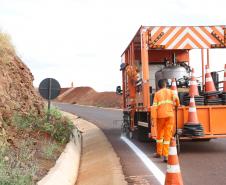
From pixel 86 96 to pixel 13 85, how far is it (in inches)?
2962

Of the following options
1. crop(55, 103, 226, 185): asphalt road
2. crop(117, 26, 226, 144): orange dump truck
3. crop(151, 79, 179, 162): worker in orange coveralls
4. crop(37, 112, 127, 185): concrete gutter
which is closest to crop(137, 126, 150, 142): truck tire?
crop(117, 26, 226, 144): orange dump truck

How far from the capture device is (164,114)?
11070 mm

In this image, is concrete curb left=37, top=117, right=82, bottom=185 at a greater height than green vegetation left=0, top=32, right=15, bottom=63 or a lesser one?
lesser

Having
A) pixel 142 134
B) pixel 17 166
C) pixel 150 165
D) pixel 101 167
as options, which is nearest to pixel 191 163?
pixel 150 165

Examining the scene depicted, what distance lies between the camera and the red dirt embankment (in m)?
72.7

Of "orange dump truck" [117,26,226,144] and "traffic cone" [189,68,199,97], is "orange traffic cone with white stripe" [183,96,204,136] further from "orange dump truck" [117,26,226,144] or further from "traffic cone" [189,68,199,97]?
"traffic cone" [189,68,199,97]

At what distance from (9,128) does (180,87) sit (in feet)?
15.8

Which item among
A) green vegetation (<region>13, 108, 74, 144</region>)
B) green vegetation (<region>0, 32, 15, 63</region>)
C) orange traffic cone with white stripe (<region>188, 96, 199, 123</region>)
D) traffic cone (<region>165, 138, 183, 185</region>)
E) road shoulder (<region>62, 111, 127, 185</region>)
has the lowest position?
road shoulder (<region>62, 111, 127, 185</region>)

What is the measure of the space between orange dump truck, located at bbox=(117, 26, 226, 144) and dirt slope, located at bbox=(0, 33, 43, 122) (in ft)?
10.4

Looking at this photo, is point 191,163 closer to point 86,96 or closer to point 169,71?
point 169,71

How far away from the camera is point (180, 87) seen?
546 inches

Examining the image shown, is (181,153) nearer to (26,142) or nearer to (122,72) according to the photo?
(26,142)

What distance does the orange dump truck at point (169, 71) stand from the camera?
1216cm

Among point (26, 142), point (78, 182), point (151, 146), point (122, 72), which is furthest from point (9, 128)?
point (122, 72)
